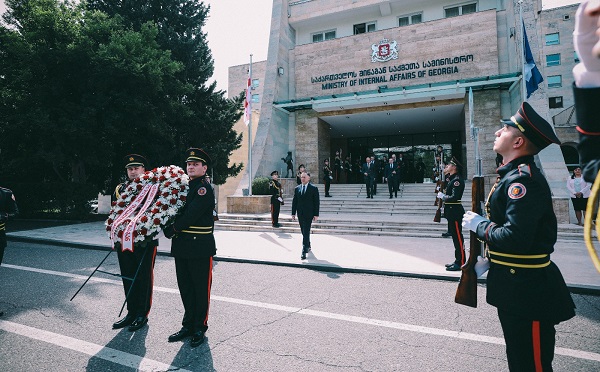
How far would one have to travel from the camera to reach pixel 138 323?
3.87 m

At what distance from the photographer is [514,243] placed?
194 centimetres

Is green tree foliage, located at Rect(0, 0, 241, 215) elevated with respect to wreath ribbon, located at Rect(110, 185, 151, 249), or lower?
elevated

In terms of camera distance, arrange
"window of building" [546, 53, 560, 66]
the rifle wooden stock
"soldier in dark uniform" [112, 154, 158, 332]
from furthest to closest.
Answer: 1. "window of building" [546, 53, 560, 66]
2. "soldier in dark uniform" [112, 154, 158, 332]
3. the rifle wooden stock

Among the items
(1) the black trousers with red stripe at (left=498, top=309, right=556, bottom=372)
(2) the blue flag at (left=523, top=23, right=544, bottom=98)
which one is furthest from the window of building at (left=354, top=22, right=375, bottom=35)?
(1) the black trousers with red stripe at (left=498, top=309, right=556, bottom=372)

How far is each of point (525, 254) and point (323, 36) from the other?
81.7 ft

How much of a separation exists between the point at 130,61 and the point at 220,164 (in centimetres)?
848

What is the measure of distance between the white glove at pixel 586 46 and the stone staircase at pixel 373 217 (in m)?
9.75

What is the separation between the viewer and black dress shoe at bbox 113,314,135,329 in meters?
3.86

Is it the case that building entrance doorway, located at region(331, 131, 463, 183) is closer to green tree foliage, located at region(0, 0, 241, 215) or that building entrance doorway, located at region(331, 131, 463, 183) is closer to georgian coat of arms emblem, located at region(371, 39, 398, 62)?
georgian coat of arms emblem, located at region(371, 39, 398, 62)

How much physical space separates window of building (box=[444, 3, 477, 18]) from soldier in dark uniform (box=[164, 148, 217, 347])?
23466mm

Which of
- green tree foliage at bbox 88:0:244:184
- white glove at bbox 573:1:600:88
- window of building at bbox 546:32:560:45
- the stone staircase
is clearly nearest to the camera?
white glove at bbox 573:1:600:88

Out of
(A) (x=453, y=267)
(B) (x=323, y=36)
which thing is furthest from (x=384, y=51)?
(A) (x=453, y=267)

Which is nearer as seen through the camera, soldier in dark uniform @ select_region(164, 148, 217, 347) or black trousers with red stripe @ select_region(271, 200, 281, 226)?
soldier in dark uniform @ select_region(164, 148, 217, 347)

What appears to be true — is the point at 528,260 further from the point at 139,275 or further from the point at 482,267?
the point at 139,275
